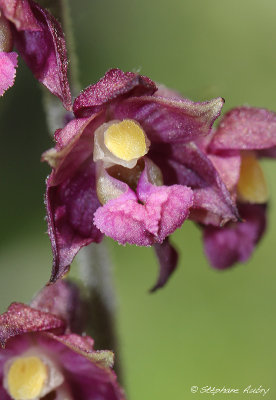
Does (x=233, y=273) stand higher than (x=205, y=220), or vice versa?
(x=205, y=220)

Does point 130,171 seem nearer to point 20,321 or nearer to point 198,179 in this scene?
point 198,179

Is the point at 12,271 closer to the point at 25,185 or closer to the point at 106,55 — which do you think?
the point at 25,185

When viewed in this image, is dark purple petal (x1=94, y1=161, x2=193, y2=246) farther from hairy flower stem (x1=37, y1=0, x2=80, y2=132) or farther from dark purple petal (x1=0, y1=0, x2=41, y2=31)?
dark purple petal (x1=0, y1=0, x2=41, y2=31)

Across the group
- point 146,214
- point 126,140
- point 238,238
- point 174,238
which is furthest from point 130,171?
point 174,238

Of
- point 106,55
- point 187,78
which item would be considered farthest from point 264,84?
point 106,55

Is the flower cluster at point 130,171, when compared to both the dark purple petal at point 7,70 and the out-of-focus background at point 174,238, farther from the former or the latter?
the out-of-focus background at point 174,238

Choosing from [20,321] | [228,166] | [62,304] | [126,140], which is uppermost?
[126,140]
